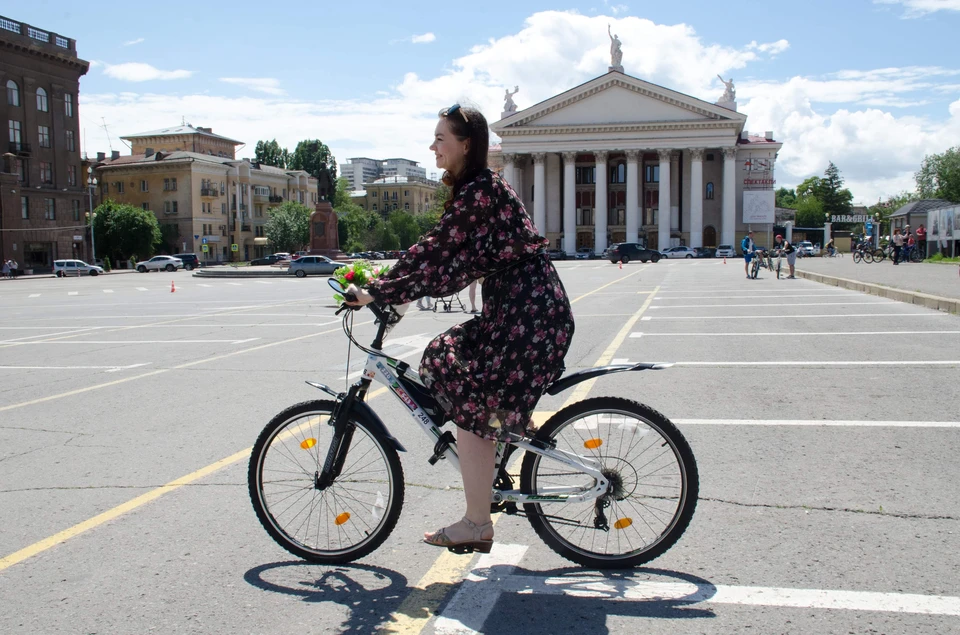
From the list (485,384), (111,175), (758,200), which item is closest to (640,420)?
(485,384)

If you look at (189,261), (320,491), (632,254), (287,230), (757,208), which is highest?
(757,208)

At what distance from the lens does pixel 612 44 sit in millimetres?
94812

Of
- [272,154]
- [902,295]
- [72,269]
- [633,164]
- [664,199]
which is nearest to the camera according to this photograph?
[902,295]

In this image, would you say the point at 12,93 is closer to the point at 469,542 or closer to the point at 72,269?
the point at 72,269

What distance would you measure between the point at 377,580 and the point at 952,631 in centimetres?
228

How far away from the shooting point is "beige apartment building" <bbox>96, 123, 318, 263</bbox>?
96.7 meters

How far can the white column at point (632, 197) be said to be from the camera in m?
94.1

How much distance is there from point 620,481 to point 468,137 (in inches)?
67.0

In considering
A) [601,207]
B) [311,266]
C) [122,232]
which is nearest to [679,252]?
[601,207]

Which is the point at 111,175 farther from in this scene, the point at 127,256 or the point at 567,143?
the point at 567,143

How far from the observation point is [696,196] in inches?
3661

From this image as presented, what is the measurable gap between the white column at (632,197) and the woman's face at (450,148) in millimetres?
92906

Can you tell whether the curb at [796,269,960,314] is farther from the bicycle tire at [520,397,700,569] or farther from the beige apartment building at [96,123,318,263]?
the beige apartment building at [96,123,318,263]

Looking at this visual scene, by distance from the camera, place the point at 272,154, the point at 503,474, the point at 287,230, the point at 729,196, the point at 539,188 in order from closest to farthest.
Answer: the point at 503,474 → the point at 729,196 → the point at 539,188 → the point at 287,230 → the point at 272,154
